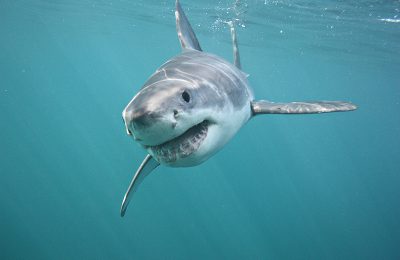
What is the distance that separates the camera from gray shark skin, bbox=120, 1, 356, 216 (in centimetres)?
233

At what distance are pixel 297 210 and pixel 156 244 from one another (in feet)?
80.6

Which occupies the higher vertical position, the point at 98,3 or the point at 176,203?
the point at 98,3

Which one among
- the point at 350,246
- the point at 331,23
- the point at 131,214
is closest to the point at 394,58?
the point at 331,23

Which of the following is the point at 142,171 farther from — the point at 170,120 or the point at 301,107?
the point at 170,120

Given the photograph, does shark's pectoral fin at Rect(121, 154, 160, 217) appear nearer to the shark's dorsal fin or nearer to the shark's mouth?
the shark's mouth

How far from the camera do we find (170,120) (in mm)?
2340

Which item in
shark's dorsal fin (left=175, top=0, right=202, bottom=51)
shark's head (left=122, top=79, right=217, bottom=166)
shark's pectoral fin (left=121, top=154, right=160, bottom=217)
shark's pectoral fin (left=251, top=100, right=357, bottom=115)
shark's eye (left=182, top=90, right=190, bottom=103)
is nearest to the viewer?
shark's head (left=122, top=79, right=217, bottom=166)

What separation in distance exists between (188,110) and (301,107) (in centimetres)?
265

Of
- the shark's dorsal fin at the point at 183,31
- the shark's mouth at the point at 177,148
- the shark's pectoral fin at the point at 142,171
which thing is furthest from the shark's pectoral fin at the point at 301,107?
the shark's mouth at the point at 177,148

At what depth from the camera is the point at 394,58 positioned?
77.0 feet

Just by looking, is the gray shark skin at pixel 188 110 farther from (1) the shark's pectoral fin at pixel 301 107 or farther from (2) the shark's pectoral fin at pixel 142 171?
(2) the shark's pectoral fin at pixel 142 171

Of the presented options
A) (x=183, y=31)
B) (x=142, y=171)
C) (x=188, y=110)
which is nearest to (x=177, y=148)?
(x=188, y=110)

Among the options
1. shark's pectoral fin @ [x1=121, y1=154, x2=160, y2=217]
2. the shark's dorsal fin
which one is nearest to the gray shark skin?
the shark's dorsal fin

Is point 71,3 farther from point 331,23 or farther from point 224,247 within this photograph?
point 224,247
